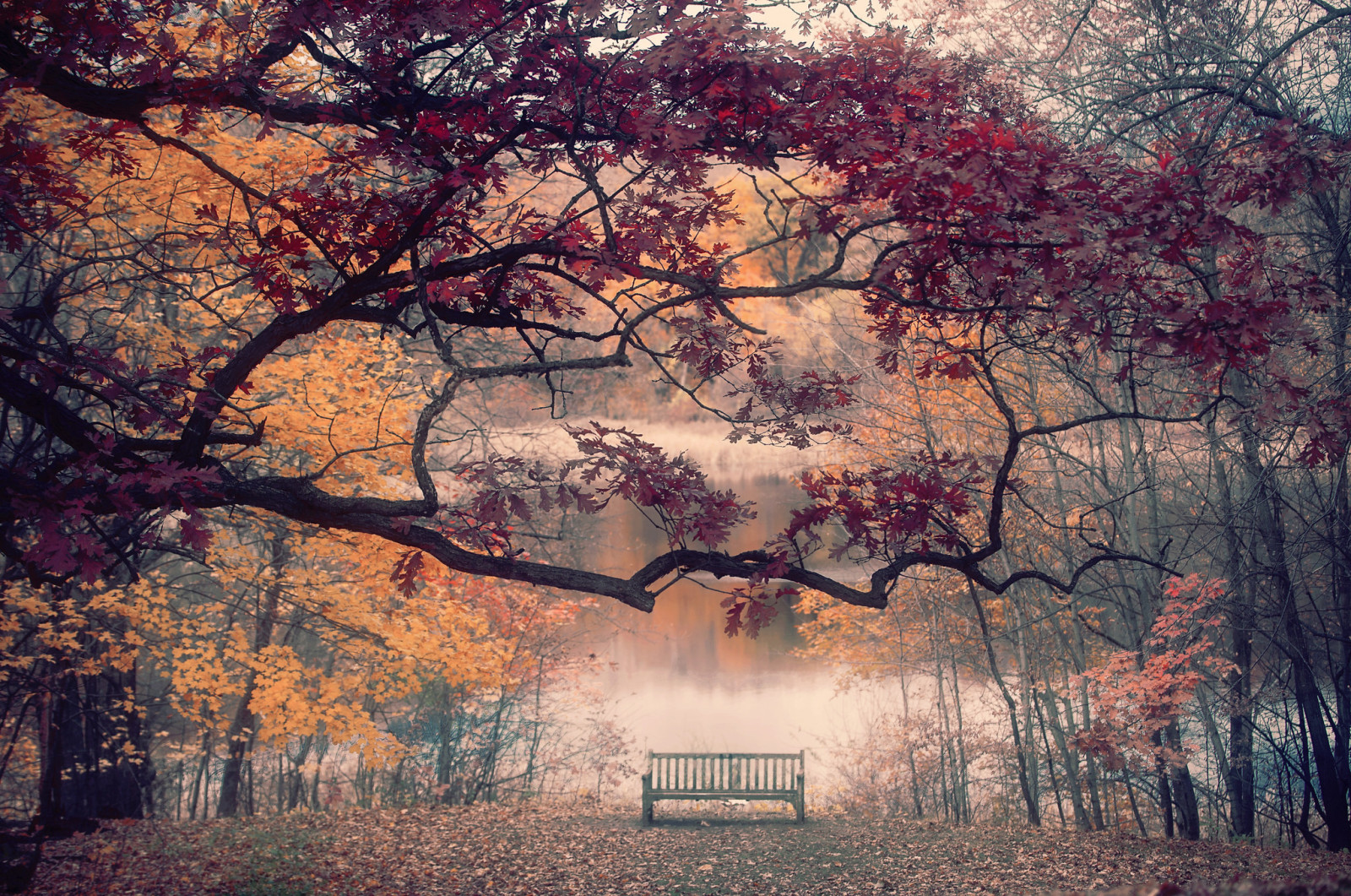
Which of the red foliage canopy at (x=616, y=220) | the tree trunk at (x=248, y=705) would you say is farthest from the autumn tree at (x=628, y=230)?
the tree trunk at (x=248, y=705)

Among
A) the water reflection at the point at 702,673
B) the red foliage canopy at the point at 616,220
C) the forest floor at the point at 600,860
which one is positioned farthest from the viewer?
the water reflection at the point at 702,673

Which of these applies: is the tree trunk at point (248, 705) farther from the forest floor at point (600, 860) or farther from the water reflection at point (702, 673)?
the water reflection at point (702, 673)

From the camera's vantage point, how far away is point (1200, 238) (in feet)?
10.5

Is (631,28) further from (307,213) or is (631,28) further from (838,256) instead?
(307,213)

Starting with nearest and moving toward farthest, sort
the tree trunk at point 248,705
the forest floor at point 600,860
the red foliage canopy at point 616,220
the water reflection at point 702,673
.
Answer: the red foliage canopy at point 616,220 < the forest floor at point 600,860 < the tree trunk at point 248,705 < the water reflection at point 702,673

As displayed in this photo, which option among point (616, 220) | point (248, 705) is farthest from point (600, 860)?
point (616, 220)

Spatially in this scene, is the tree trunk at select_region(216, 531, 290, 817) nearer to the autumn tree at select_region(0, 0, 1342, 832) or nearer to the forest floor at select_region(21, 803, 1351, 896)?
the forest floor at select_region(21, 803, 1351, 896)

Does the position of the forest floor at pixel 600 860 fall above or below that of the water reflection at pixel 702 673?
below

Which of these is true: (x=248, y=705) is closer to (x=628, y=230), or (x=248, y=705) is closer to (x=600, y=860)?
(x=600, y=860)

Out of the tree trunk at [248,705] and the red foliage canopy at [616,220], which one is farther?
the tree trunk at [248,705]

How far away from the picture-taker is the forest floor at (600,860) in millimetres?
5727

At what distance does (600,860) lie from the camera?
739 centimetres

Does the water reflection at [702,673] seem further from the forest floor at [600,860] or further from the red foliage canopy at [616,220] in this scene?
the red foliage canopy at [616,220]

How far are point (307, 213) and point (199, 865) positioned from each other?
491 cm
